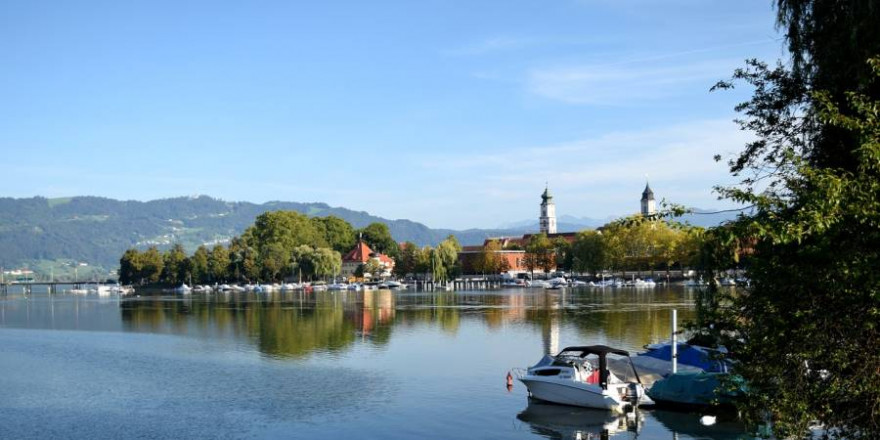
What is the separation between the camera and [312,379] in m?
39.8

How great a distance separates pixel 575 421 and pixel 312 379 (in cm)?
1501

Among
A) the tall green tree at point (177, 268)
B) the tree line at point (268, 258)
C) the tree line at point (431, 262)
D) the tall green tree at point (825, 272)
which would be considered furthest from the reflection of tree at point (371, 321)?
the tall green tree at point (177, 268)

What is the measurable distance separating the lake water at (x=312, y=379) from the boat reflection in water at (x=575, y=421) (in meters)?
0.09

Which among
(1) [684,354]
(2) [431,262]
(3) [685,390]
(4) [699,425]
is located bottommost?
(4) [699,425]

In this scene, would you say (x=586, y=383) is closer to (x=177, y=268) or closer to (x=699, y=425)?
(x=699, y=425)

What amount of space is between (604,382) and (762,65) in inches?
662

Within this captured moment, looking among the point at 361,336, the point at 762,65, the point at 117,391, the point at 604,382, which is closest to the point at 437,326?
the point at 361,336

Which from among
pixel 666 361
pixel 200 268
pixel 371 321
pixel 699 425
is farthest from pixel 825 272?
pixel 200 268

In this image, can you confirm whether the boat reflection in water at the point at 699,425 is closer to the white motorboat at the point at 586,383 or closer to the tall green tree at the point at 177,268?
the white motorboat at the point at 586,383

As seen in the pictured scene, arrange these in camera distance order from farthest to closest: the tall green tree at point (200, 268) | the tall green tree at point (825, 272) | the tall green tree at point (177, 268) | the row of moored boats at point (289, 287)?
the tall green tree at point (177, 268) < the tall green tree at point (200, 268) < the row of moored boats at point (289, 287) < the tall green tree at point (825, 272)

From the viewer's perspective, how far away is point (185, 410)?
32406mm

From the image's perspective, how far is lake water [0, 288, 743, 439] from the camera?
2866 centimetres

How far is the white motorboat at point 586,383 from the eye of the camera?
1184 inches

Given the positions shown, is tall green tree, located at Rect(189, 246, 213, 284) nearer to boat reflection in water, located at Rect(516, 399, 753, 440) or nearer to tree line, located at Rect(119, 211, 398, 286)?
tree line, located at Rect(119, 211, 398, 286)
